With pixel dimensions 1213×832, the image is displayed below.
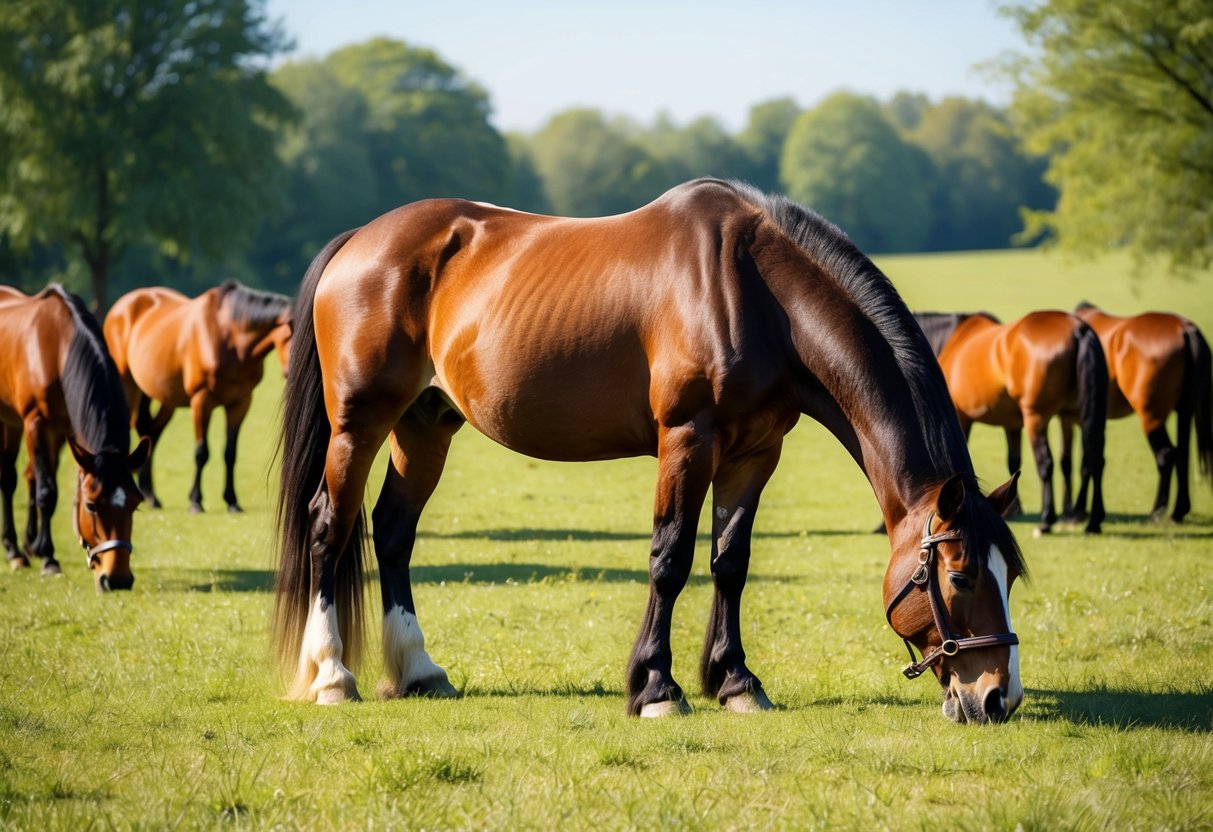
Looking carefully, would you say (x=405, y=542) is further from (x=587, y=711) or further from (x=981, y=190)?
(x=981, y=190)

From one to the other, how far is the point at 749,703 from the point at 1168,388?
1059cm

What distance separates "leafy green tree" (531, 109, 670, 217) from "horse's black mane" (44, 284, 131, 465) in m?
77.2

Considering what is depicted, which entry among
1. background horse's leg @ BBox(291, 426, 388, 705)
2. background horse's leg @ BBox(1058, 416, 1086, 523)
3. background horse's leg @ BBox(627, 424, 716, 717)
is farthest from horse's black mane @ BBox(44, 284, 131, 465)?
background horse's leg @ BBox(1058, 416, 1086, 523)

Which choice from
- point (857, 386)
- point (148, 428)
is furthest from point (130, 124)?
point (857, 386)

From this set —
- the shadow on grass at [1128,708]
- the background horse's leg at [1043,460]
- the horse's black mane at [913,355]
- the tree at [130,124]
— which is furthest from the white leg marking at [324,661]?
the tree at [130,124]

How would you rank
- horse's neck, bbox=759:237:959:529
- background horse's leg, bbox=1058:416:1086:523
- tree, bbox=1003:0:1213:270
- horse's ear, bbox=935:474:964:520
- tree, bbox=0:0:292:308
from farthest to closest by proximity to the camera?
tree, bbox=0:0:292:308
tree, bbox=1003:0:1213:270
background horse's leg, bbox=1058:416:1086:523
horse's neck, bbox=759:237:959:529
horse's ear, bbox=935:474:964:520

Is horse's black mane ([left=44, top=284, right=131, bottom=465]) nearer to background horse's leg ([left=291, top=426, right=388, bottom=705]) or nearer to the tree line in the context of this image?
background horse's leg ([left=291, top=426, right=388, bottom=705])

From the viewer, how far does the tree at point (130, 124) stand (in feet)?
112

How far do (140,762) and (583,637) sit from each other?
3604 millimetres

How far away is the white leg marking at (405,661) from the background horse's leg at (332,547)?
193 millimetres

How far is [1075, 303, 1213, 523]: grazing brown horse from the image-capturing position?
14.0 metres

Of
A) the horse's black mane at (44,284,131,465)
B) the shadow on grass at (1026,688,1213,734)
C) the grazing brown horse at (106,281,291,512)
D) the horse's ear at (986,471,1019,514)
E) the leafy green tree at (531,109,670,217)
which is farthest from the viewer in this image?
the leafy green tree at (531,109,670,217)

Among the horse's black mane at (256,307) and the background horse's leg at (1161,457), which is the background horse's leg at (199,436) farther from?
the background horse's leg at (1161,457)

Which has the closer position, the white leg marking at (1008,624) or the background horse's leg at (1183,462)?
the white leg marking at (1008,624)
